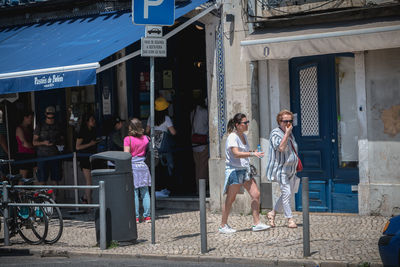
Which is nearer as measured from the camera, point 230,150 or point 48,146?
point 230,150

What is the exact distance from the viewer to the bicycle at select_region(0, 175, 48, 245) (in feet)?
35.4

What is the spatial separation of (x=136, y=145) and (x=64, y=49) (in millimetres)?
2636

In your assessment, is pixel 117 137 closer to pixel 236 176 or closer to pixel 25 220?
pixel 25 220

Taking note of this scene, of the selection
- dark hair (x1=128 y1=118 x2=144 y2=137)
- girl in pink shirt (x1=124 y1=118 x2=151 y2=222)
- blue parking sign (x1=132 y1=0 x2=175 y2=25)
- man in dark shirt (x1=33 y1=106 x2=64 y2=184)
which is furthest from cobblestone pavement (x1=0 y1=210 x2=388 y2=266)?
blue parking sign (x1=132 y1=0 x2=175 y2=25)

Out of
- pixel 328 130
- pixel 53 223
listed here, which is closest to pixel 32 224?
pixel 53 223

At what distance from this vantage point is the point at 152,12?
32.8 feet

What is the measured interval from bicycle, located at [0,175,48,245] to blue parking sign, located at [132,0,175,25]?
319 cm

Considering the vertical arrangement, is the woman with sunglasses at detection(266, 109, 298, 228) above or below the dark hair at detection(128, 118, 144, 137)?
below

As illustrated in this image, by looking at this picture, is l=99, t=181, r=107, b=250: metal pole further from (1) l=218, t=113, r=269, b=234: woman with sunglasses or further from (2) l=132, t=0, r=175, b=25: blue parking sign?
(2) l=132, t=0, r=175, b=25: blue parking sign

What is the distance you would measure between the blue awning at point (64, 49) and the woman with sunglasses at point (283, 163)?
2.98 meters

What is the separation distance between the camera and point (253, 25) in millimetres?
12852

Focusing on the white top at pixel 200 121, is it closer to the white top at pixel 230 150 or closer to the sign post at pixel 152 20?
the white top at pixel 230 150

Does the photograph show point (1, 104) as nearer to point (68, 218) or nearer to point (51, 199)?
point (68, 218)

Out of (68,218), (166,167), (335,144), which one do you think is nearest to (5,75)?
(68,218)
